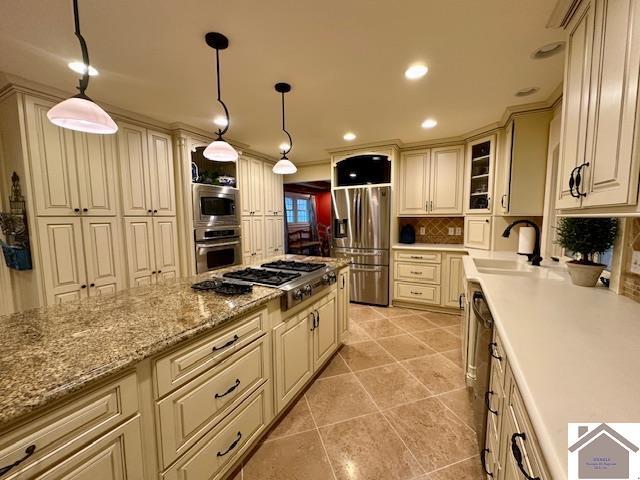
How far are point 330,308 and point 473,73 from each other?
216 centimetres

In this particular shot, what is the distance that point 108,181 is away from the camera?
2477mm

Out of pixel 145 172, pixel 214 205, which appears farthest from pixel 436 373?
pixel 145 172

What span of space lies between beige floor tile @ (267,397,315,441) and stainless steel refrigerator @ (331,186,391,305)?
2.25 m

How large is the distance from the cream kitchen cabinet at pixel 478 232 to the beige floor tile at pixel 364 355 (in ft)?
6.15

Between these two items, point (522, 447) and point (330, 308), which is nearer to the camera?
point (522, 447)

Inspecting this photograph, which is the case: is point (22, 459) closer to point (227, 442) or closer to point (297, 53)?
point (227, 442)

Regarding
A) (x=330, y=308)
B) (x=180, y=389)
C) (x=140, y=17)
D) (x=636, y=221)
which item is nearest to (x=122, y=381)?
(x=180, y=389)

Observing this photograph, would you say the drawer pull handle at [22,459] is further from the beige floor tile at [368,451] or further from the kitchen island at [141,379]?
the beige floor tile at [368,451]

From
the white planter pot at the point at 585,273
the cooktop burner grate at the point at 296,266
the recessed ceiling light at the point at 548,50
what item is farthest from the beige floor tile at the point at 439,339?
the recessed ceiling light at the point at 548,50

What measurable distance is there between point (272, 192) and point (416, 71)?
2.96m

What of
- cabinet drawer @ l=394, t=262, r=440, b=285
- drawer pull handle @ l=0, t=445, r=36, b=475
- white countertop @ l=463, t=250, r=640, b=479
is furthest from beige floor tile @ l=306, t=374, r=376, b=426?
cabinet drawer @ l=394, t=262, r=440, b=285

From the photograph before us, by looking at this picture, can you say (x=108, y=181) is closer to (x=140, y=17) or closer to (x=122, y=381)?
(x=140, y=17)

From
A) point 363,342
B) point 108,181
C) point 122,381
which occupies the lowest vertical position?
point 363,342

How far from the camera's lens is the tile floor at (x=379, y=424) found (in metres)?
1.42
